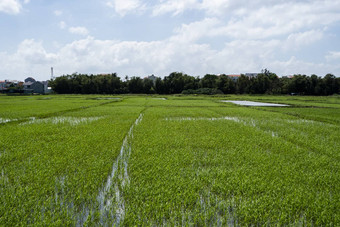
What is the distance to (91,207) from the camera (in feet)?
9.37

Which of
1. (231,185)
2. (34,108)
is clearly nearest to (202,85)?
(34,108)

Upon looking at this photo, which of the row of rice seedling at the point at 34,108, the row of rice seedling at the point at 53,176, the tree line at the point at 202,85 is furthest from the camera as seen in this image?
the tree line at the point at 202,85

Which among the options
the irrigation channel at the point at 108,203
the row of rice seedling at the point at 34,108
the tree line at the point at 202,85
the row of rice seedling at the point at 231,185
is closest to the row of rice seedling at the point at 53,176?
the irrigation channel at the point at 108,203

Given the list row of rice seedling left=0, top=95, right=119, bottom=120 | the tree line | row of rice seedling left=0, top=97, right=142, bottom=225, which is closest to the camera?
row of rice seedling left=0, top=97, right=142, bottom=225

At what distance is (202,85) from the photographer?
5100 centimetres

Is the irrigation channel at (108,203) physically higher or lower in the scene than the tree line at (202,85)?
lower

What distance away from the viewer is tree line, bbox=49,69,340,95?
45.5 m

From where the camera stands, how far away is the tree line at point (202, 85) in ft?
149

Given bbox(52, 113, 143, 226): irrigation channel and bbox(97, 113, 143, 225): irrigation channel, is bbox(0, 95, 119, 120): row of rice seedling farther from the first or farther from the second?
bbox(52, 113, 143, 226): irrigation channel

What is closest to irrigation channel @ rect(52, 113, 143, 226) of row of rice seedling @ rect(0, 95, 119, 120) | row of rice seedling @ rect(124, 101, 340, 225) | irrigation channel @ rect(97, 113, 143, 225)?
irrigation channel @ rect(97, 113, 143, 225)

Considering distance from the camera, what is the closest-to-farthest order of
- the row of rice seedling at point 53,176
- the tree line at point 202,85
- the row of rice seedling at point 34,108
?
the row of rice seedling at point 53,176 → the row of rice seedling at point 34,108 → the tree line at point 202,85

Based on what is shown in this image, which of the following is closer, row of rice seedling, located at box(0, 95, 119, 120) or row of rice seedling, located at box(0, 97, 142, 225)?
row of rice seedling, located at box(0, 97, 142, 225)

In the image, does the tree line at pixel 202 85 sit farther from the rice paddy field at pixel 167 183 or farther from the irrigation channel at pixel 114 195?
the irrigation channel at pixel 114 195

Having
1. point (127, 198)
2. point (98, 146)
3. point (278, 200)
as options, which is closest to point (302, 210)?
point (278, 200)
